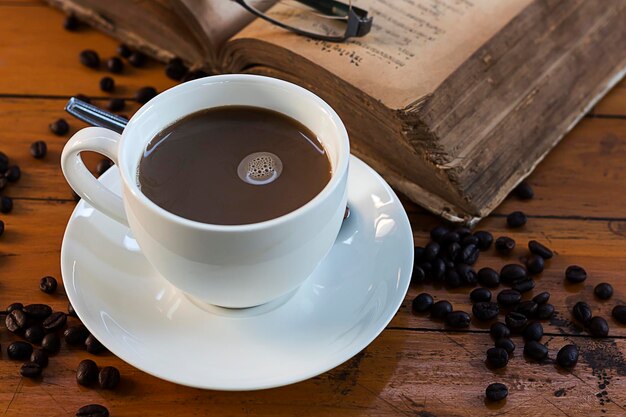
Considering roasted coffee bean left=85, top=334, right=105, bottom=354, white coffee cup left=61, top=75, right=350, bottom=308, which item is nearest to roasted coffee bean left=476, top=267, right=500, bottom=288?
white coffee cup left=61, top=75, right=350, bottom=308

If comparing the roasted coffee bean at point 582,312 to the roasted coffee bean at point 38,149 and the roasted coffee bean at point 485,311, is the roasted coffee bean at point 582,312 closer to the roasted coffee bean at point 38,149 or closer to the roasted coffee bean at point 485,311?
the roasted coffee bean at point 485,311

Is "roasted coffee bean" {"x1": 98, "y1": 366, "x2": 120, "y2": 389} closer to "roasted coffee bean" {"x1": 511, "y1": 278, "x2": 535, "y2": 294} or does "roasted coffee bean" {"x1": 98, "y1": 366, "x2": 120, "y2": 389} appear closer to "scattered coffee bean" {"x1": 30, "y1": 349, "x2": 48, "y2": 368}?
"scattered coffee bean" {"x1": 30, "y1": 349, "x2": 48, "y2": 368}

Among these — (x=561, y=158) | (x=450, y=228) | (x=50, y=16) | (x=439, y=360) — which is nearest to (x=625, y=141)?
(x=561, y=158)

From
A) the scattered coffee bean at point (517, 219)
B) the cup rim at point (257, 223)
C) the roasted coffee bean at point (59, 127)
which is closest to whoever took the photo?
the cup rim at point (257, 223)

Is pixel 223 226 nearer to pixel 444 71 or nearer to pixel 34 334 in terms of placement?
pixel 34 334

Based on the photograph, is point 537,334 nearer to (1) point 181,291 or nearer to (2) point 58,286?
(1) point 181,291

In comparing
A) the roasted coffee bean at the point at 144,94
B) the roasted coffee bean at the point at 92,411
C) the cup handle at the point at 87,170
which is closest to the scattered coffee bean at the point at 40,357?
the roasted coffee bean at the point at 92,411

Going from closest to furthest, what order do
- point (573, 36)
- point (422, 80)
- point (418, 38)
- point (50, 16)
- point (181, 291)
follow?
point (181, 291)
point (422, 80)
point (418, 38)
point (573, 36)
point (50, 16)
